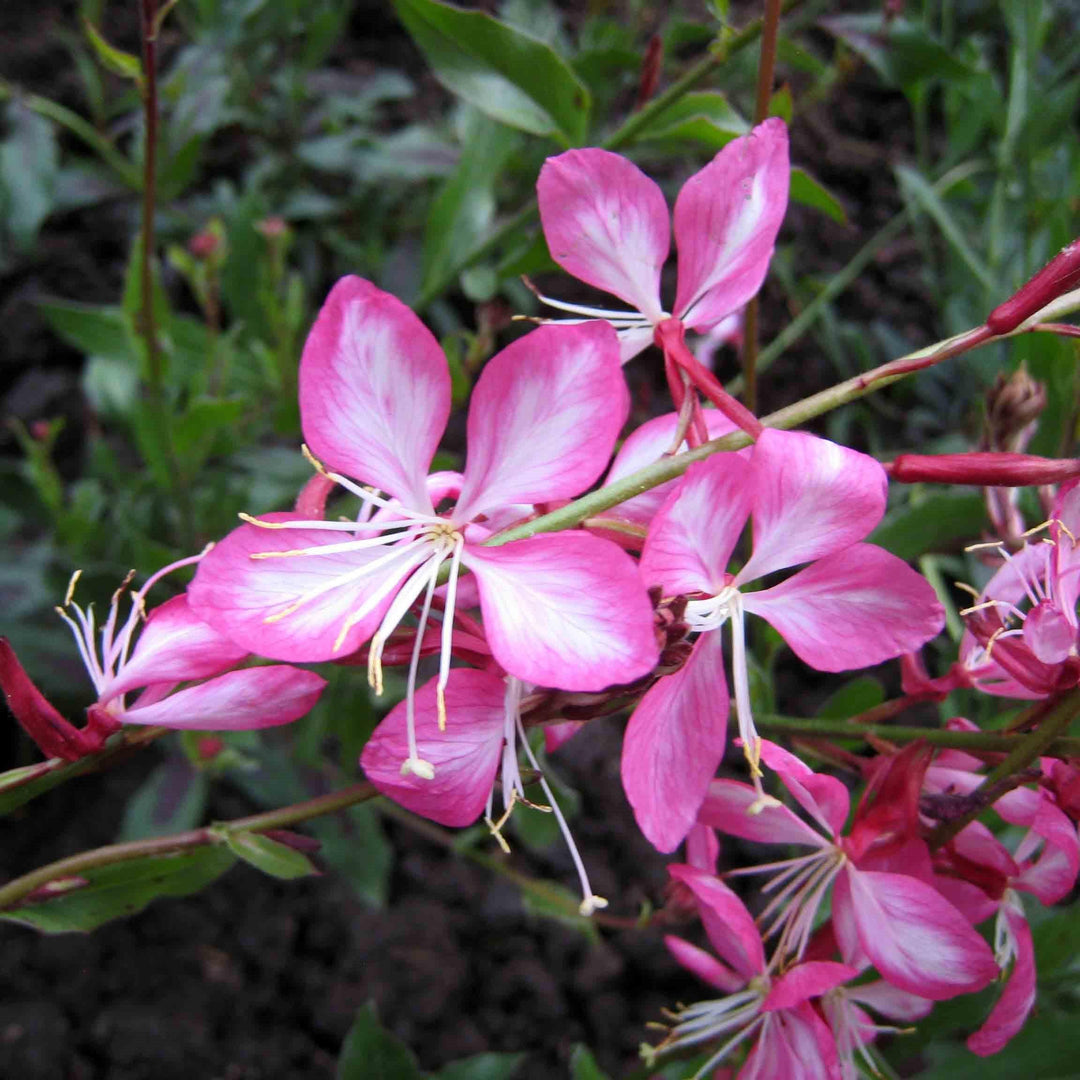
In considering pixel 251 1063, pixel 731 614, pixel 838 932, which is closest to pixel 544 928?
pixel 251 1063

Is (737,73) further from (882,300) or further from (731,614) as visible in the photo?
(731,614)

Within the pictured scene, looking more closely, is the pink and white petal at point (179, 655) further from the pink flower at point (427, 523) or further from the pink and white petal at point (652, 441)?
the pink and white petal at point (652, 441)

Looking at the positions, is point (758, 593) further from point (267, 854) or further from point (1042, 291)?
point (267, 854)

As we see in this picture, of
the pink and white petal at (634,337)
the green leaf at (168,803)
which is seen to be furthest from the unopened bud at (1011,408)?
the green leaf at (168,803)

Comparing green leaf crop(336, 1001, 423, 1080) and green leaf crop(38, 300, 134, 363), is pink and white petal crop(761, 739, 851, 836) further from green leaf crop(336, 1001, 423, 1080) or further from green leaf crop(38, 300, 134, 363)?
green leaf crop(38, 300, 134, 363)

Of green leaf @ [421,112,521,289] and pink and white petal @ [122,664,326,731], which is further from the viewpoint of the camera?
green leaf @ [421,112,521,289]

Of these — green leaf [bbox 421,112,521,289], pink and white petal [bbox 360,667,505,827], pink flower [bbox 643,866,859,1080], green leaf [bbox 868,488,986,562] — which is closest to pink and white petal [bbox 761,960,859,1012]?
pink flower [bbox 643,866,859,1080]
